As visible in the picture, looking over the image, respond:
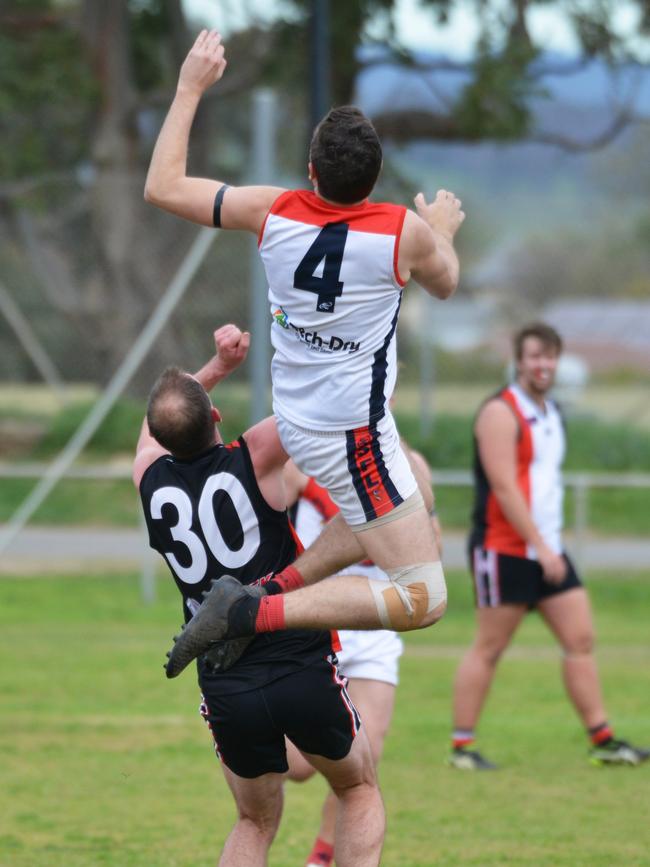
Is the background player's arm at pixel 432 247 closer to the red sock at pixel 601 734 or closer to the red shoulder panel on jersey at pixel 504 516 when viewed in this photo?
the red shoulder panel on jersey at pixel 504 516

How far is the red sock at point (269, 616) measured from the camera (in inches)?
181

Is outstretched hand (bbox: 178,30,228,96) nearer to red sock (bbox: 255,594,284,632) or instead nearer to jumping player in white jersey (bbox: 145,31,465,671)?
jumping player in white jersey (bbox: 145,31,465,671)

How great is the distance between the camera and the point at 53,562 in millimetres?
14477

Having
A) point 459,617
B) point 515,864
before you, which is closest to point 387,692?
point 515,864

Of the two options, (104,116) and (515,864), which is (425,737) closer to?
(515,864)

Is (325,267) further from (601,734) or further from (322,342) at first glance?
(601,734)

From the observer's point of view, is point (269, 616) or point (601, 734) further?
point (601, 734)

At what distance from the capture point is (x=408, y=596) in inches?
186

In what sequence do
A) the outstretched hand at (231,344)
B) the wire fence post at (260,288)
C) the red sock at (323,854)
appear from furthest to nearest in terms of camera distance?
the wire fence post at (260,288), the red sock at (323,854), the outstretched hand at (231,344)

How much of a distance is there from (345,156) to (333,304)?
1.53 ft

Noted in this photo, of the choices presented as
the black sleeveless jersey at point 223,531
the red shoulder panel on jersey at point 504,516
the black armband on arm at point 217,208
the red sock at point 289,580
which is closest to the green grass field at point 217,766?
the red shoulder panel on jersey at point 504,516

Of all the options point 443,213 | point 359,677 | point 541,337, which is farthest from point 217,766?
point 443,213

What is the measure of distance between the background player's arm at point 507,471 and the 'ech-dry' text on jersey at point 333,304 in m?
3.20

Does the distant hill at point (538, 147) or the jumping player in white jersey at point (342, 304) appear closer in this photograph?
the jumping player in white jersey at point (342, 304)
